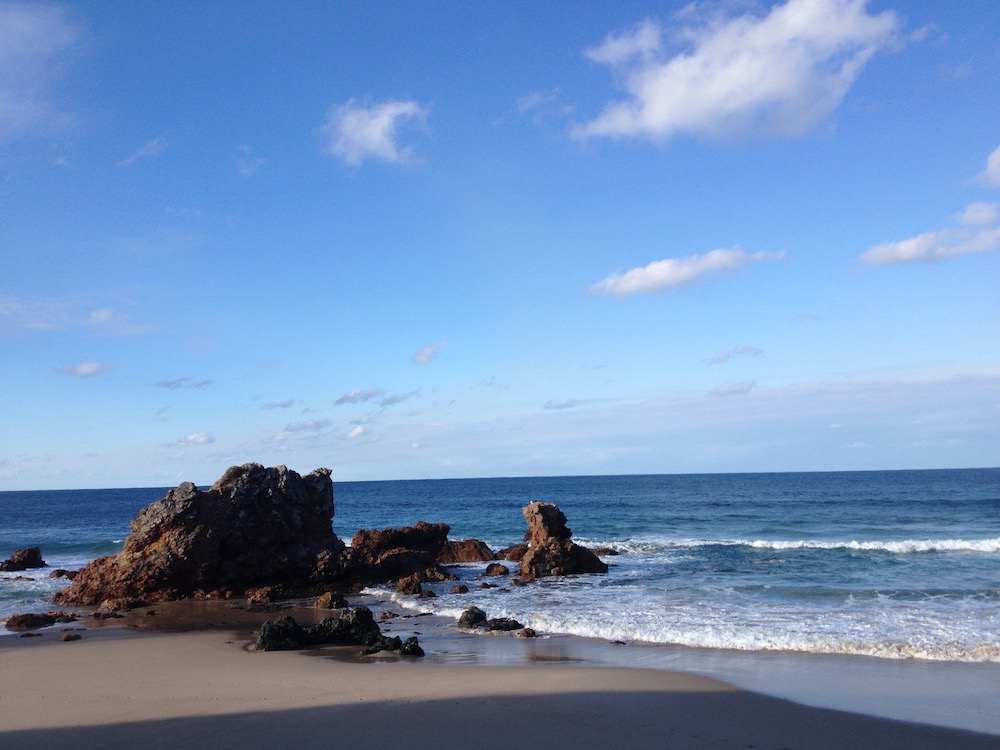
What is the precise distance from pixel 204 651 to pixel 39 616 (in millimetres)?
7185

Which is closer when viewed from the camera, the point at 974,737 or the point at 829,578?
the point at 974,737

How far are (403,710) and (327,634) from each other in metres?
5.62

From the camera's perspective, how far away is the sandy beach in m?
8.73

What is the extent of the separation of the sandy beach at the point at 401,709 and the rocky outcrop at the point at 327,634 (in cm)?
103

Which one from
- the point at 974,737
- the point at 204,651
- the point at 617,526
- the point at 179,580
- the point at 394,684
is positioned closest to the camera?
the point at 974,737

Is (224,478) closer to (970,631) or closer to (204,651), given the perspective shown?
(204,651)

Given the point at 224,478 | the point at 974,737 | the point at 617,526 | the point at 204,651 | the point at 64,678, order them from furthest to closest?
the point at 617,526 → the point at 224,478 → the point at 204,651 → the point at 64,678 → the point at 974,737

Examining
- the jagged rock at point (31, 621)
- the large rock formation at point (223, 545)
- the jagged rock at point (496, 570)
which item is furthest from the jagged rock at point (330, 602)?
the jagged rock at point (496, 570)

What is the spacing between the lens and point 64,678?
12.2 metres

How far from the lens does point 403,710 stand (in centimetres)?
972

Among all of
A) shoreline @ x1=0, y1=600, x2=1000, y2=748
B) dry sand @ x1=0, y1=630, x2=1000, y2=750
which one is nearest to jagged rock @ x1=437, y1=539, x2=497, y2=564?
shoreline @ x1=0, y1=600, x2=1000, y2=748

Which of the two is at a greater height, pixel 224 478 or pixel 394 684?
pixel 224 478

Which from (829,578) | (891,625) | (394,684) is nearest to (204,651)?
(394,684)

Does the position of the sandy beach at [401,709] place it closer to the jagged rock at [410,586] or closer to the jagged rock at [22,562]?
the jagged rock at [410,586]
